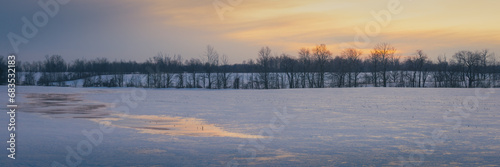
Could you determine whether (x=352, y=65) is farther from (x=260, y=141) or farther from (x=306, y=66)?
(x=260, y=141)

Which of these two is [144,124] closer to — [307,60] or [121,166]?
[121,166]

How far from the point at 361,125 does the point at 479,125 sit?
4794 millimetres

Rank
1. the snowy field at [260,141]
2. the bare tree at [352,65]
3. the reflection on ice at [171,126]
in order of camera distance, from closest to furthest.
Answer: the snowy field at [260,141] < the reflection on ice at [171,126] < the bare tree at [352,65]

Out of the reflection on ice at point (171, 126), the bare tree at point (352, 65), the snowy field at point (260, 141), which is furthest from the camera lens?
the bare tree at point (352, 65)

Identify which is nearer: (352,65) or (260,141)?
(260,141)

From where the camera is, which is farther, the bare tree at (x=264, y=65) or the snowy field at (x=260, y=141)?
the bare tree at (x=264, y=65)

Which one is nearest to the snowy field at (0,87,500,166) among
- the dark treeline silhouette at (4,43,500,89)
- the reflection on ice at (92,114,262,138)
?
the reflection on ice at (92,114,262,138)

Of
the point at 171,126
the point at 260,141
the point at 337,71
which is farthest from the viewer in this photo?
the point at 337,71

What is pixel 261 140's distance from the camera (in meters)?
12.6

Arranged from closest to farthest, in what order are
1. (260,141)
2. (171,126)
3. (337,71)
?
1. (260,141)
2. (171,126)
3. (337,71)

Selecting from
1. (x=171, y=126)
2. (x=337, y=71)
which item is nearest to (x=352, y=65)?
(x=337, y=71)

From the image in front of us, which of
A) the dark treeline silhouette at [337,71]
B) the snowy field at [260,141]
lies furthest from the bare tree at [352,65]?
the snowy field at [260,141]

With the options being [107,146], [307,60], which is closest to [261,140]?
[107,146]

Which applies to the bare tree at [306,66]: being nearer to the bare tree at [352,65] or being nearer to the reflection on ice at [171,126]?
the bare tree at [352,65]
